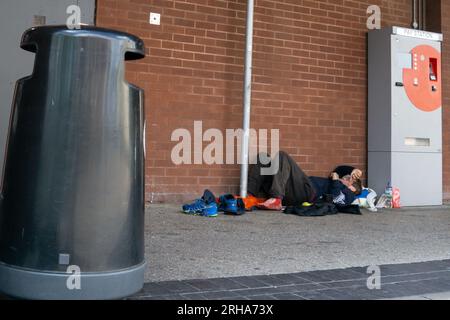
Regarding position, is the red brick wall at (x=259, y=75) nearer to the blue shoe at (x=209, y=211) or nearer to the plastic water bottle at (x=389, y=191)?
the plastic water bottle at (x=389, y=191)

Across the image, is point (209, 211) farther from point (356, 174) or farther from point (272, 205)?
point (356, 174)

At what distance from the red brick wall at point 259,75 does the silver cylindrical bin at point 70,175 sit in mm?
4323

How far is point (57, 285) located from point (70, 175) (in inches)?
21.4

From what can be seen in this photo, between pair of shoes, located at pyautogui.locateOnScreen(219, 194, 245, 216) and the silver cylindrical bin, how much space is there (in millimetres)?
3947

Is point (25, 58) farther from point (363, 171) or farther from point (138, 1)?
point (363, 171)

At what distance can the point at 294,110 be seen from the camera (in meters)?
7.95

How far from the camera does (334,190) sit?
7.59 m

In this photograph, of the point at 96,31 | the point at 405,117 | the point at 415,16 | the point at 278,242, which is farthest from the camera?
the point at 415,16

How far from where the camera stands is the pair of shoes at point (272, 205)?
7.07m

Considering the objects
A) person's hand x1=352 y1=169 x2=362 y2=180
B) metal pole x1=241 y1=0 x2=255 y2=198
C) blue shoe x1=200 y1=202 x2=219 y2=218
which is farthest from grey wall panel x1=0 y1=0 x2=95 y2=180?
person's hand x1=352 y1=169 x2=362 y2=180

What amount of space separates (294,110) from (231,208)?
223cm

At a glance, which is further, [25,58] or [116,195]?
[25,58]

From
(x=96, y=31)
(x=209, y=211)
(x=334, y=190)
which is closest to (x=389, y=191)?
(x=334, y=190)
